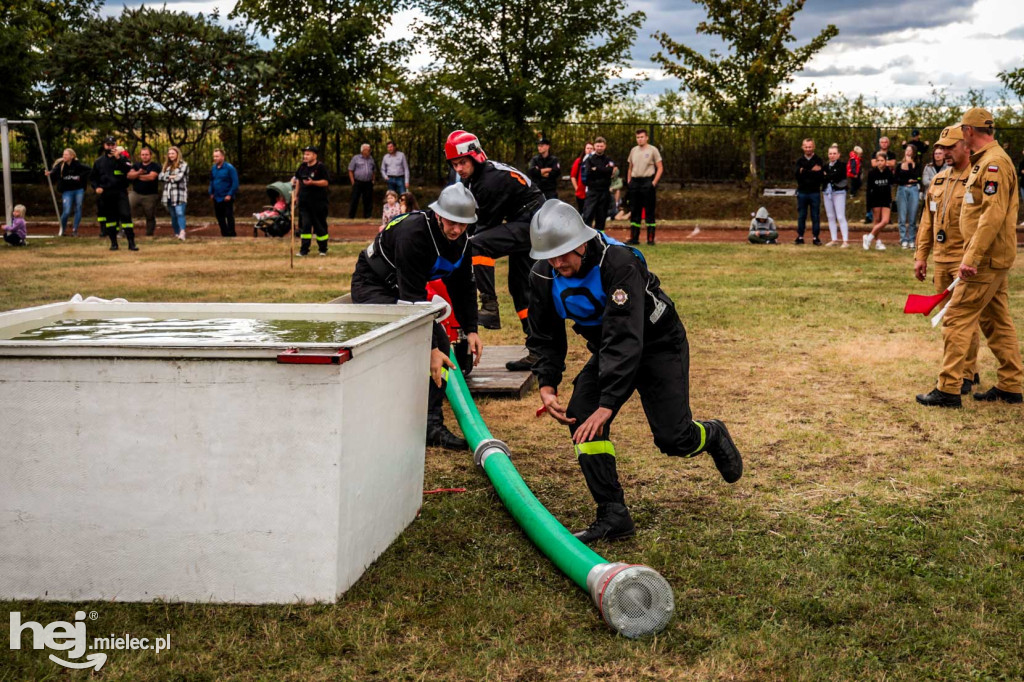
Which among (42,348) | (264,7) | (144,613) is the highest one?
(264,7)

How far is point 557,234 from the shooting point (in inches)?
168

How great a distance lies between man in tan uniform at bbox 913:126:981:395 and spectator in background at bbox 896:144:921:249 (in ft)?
38.0

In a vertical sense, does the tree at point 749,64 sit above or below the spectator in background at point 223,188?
above

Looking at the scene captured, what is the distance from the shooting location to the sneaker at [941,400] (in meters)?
7.34

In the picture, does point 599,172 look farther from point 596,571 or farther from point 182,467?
point 182,467

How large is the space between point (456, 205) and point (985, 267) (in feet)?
13.2

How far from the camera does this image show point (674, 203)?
2850 cm

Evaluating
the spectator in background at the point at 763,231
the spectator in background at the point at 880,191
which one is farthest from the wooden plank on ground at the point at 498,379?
the spectator in background at the point at 763,231

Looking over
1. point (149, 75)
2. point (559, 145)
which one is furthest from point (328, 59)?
point (559, 145)

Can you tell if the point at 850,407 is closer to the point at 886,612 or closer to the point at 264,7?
the point at 886,612

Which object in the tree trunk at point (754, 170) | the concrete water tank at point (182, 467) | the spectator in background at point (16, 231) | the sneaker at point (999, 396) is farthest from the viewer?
the tree trunk at point (754, 170)

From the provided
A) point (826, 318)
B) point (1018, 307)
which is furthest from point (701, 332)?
point (1018, 307)

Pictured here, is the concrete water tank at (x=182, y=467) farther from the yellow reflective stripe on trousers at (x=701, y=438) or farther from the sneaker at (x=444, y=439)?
the sneaker at (x=444, y=439)

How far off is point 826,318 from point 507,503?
23.6 ft
